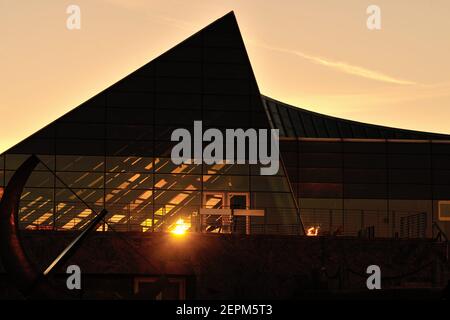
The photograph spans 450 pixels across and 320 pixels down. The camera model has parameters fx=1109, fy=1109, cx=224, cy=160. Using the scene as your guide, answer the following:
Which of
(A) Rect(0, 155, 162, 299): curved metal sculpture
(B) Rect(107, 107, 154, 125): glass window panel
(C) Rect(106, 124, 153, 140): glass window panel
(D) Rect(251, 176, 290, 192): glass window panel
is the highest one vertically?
(B) Rect(107, 107, 154, 125): glass window panel

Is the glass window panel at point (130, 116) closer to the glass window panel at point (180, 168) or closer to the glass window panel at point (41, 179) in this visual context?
the glass window panel at point (180, 168)

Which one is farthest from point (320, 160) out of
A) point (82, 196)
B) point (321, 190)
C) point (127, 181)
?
point (82, 196)

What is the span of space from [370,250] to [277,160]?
9.08 metres

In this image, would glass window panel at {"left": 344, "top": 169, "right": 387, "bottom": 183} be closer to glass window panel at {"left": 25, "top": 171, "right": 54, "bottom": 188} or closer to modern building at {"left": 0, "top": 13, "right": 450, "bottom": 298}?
modern building at {"left": 0, "top": 13, "right": 450, "bottom": 298}

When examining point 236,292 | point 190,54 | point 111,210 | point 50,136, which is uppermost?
point 190,54

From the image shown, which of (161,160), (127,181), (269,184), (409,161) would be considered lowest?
(269,184)

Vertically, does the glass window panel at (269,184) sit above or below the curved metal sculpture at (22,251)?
above

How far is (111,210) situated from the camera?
41.9 m

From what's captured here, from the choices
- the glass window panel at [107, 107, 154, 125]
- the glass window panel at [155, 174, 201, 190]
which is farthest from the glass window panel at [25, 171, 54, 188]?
the glass window panel at [155, 174, 201, 190]

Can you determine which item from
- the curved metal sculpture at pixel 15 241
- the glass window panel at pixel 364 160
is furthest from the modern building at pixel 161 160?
the curved metal sculpture at pixel 15 241

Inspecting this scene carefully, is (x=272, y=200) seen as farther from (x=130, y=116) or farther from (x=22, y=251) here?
(x=22, y=251)

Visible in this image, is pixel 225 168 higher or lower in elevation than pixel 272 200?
higher
